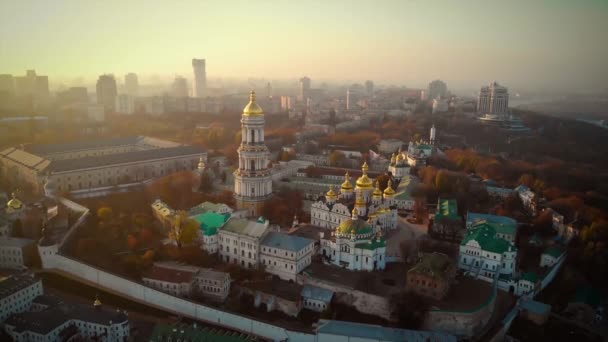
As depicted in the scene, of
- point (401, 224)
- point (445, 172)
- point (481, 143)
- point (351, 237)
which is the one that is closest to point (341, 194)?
point (401, 224)

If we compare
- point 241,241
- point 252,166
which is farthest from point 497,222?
point 252,166

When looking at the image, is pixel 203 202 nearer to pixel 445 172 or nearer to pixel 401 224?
pixel 401 224

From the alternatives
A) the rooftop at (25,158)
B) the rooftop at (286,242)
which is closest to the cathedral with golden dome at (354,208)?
the rooftop at (286,242)

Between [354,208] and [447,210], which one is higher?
[354,208]

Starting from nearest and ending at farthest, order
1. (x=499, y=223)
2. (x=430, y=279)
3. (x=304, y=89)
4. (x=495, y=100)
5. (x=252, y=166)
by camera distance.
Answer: (x=430, y=279), (x=499, y=223), (x=252, y=166), (x=495, y=100), (x=304, y=89)

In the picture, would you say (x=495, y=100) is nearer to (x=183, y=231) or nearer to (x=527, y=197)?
(x=527, y=197)

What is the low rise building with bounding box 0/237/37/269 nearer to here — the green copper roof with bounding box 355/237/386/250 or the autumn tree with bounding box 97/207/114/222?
the autumn tree with bounding box 97/207/114/222

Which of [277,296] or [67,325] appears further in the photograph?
[277,296]

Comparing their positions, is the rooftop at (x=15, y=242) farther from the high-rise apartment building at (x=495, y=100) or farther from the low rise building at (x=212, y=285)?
the high-rise apartment building at (x=495, y=100)
